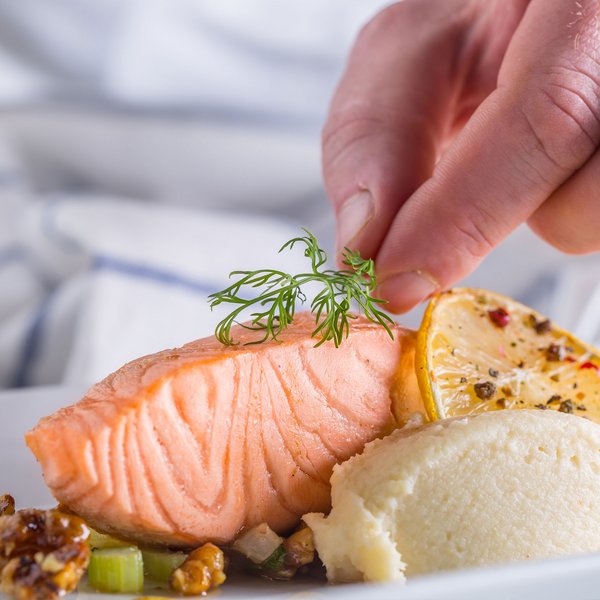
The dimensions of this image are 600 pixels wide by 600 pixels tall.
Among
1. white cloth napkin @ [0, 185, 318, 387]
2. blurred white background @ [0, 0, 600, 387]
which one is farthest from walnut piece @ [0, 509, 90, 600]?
blurred white background @ [0, 0, 600, 387]

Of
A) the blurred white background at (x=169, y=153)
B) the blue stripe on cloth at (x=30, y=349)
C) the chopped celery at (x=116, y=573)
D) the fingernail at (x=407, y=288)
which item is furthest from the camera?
the blurred white background at (x=169, y=153)

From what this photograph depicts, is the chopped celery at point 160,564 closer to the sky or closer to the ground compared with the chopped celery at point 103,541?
closer to the ground

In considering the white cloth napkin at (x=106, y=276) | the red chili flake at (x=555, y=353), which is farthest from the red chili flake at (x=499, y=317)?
the white cloth napkin at (x=106, y=276)

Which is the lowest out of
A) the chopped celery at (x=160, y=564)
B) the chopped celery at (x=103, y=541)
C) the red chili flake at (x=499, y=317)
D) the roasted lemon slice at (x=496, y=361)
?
the chopped celery at (x=160, y=564)

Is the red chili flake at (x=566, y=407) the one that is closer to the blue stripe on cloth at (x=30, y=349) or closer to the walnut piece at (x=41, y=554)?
the walnut piece at (x=41, y=554)

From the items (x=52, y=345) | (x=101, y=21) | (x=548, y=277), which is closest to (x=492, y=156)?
(x=52, y=345)

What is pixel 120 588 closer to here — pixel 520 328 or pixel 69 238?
pixel 520 328

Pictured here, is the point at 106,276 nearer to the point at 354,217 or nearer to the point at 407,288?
the point at 354,217

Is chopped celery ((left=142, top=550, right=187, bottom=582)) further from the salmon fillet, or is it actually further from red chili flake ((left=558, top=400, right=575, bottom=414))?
red chili flake ((left=558, top=400, right=575, bottom=414))
